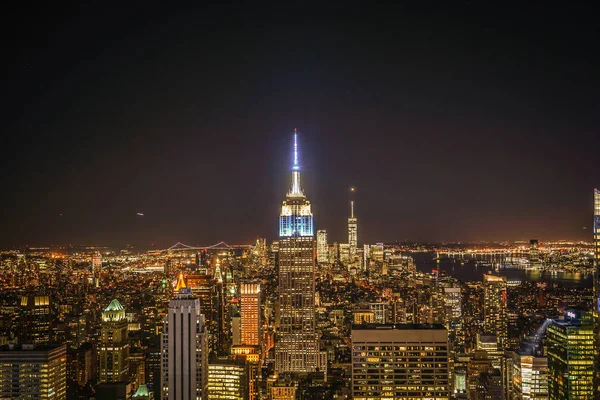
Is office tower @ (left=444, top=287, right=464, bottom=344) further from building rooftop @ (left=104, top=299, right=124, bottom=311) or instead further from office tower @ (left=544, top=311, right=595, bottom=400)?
building rooftop @ (left=104, top=299, right=124, bottom=311)

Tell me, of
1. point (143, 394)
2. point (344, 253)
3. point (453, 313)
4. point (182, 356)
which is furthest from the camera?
point (344, 253)

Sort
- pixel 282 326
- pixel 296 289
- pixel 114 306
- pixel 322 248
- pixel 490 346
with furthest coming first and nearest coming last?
pixel 322 248
pixel 296 289
pixel 282 326
pixel 490 346
pixel 114 306

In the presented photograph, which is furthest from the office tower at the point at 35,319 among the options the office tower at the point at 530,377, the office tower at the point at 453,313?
the office tower at the point at 453,313

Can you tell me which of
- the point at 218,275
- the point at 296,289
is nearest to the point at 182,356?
the point at 218,275

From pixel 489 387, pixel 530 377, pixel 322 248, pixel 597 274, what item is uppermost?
pixel 322 248

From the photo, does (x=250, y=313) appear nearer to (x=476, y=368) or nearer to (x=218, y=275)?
(x=218, y=275)

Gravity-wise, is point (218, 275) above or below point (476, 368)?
above

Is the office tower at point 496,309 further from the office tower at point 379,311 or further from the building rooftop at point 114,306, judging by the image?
the building rooftop at point 114,306
